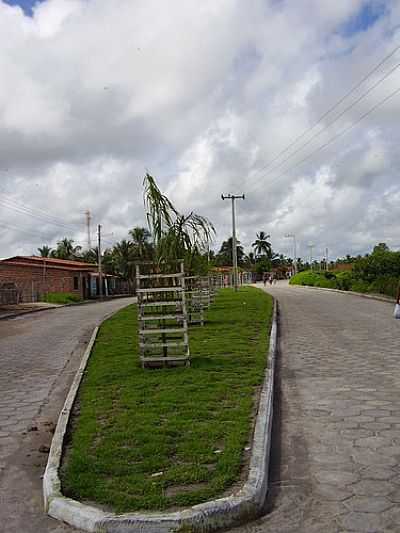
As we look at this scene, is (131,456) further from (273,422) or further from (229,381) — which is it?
(229,381)

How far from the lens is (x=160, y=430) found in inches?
235

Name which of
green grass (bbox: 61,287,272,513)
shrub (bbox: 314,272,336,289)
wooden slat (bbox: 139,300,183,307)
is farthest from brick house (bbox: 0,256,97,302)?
green grass (bbox: 61,287,272,513)

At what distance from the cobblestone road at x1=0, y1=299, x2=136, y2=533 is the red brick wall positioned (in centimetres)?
2448

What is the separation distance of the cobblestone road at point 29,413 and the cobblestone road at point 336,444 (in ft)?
5.31

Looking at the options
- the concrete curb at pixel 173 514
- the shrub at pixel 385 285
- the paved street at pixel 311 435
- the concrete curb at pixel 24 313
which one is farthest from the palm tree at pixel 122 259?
the concrete curb at pixel 173 514

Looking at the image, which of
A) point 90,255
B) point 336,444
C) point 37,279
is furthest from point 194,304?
point 90,255

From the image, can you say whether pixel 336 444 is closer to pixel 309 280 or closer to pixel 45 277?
pixel 45 277

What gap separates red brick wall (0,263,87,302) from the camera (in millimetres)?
41844

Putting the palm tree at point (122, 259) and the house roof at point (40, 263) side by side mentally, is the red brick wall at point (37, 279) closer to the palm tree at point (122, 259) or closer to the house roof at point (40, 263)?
the house roof at point (40, 263)

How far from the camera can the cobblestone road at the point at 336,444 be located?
13.6 feet

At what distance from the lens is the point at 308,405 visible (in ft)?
24.5

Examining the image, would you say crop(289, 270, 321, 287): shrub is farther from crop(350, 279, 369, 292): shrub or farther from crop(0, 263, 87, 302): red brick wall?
crop(0, 263, 87, 302): red brick wall

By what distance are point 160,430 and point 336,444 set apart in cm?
168

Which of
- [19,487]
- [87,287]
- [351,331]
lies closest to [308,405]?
[19,487]
